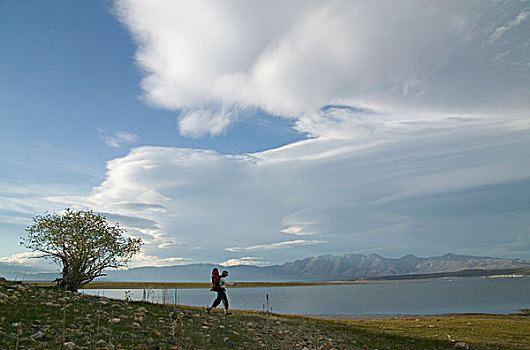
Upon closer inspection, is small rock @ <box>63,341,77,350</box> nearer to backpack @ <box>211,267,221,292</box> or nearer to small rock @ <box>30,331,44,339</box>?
small rock @ <box>30,331,44,339</box>

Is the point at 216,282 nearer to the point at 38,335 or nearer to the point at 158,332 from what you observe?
the point at 158,332

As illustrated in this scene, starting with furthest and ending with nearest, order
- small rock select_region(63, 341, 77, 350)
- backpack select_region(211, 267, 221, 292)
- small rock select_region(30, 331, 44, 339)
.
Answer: backpack select_region(211, 267, 221, 292), small rock select_region(30, 331, 44, 339), small rock select_region(63, 341, 77, 350)

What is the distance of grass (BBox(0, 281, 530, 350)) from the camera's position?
13336 mm

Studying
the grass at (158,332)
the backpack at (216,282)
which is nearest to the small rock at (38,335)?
the grass at (158,332)

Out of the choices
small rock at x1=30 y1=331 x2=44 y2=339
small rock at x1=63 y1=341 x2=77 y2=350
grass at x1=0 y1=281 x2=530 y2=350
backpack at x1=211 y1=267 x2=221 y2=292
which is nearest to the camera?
small rock at x1=63 y1=341 x2=77 y2=350

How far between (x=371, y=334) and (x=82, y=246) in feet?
75.9

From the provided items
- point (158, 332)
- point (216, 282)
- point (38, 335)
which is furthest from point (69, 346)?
point (216, 282)

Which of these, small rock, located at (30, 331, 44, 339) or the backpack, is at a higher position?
the backpack

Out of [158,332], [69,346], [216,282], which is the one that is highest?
[216,282]

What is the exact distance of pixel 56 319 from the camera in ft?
50.6

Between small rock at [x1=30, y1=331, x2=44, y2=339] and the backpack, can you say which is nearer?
small rock at [x1=30, y1=331, x2=44, y2=339]

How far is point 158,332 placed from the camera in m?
16.0

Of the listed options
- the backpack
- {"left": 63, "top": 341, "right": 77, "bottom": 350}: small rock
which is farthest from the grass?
the backpack

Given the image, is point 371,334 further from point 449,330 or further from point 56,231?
point 56,231
